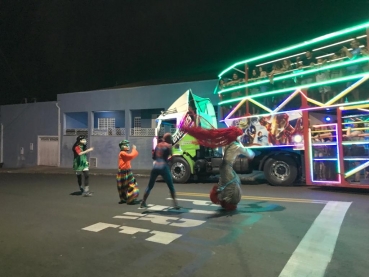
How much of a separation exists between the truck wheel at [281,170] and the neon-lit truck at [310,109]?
0.03m

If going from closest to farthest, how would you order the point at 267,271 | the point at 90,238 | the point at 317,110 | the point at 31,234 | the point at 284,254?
the point at 267,271
the point at 284,254
the point at 90,238
the point at 31,234
the point at 317,110

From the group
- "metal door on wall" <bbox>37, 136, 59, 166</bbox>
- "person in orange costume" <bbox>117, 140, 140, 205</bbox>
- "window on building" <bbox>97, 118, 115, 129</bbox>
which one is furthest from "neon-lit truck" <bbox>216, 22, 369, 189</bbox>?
"metal door on wall" <bbox>37, 136, 59, 166</bbox>

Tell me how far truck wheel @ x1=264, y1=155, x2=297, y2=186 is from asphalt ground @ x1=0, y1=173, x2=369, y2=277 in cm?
179

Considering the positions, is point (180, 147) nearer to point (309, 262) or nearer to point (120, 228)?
point (120, 228)

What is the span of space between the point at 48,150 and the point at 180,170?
14257mm

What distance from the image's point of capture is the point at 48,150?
2289cm

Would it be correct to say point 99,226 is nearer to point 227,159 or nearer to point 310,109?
point 227,159

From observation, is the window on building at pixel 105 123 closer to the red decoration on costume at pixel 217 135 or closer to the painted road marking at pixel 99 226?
the red decoration on costume at pixel 217 135

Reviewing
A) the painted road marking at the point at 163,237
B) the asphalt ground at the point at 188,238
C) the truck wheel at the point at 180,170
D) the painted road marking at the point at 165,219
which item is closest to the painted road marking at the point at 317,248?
the asphalt ground at the point at 188,238

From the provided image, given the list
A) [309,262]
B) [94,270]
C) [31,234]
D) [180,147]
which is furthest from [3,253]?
[180,147]

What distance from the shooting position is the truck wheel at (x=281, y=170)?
10.3m

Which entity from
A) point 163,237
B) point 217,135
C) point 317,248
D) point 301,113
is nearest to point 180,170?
point 301,113

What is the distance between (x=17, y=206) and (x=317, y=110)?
8.82 metres

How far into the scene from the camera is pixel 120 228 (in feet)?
19.2
